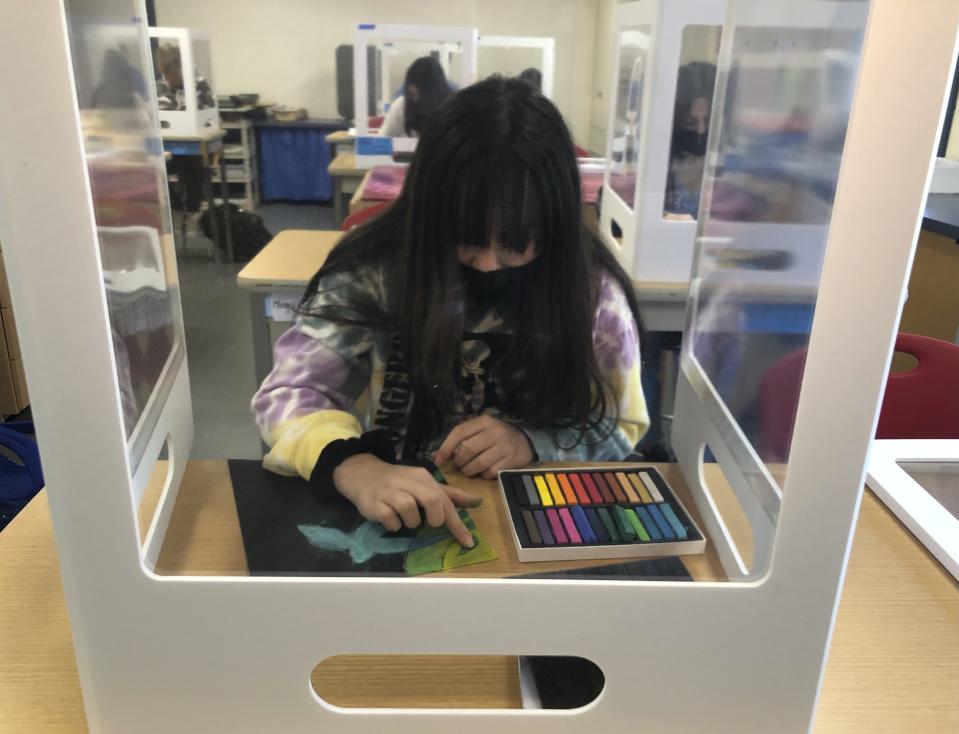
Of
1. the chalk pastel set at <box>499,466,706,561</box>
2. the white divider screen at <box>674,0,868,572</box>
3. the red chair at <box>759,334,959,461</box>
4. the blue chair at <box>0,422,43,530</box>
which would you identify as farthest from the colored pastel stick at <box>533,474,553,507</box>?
the blue chair at <box>0,422,43,530</box>

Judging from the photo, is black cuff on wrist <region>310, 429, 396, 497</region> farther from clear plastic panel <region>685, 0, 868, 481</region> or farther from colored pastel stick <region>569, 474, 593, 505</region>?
clear plastic panel <region>685, 0, 868, 481</region>

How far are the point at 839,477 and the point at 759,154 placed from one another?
23cm

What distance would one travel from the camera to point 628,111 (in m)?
0.58

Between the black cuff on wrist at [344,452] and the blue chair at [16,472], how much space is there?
87 cm

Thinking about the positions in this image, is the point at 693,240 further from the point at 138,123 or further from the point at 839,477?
the point at 138,123

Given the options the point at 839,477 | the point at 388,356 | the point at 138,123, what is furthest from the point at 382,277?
the point at 839,477

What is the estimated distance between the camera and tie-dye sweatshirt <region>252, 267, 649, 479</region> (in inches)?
20.8

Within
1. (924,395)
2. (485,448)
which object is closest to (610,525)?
(485,448)

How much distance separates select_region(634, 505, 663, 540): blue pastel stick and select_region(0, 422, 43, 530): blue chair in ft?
3.40

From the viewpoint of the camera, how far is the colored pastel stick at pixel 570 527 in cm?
47

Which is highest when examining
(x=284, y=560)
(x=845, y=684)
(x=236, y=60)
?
(x=236, y=60)

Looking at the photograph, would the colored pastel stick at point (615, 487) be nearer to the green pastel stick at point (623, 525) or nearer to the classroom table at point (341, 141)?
the green pastel stick at point (623, 525)

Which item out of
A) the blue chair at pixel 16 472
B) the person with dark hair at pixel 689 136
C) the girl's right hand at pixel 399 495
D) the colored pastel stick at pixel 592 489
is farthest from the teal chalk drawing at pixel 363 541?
the blue chair at pixel 16 472

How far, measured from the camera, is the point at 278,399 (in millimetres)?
536
